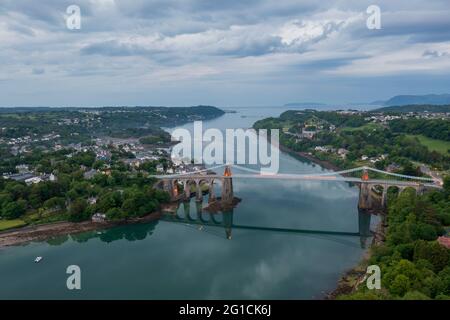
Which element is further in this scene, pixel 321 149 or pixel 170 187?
pixel 321 149

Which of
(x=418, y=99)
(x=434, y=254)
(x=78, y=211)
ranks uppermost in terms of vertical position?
(x=418, y=99)

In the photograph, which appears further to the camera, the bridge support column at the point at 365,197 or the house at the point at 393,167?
the house at the point at 393,167

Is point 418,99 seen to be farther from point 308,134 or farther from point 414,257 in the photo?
point 414,257

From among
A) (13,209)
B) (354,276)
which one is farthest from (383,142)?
(13,209)

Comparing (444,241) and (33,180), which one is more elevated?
(33,180)

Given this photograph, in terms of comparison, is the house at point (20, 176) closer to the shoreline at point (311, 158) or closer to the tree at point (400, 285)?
the tree at point (400, 285)

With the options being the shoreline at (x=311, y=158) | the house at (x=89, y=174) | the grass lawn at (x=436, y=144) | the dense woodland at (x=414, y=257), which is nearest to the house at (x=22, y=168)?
the house at (x=89, y=174)

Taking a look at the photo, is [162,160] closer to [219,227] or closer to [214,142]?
[219,227]

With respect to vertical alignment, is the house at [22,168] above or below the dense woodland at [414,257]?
above
